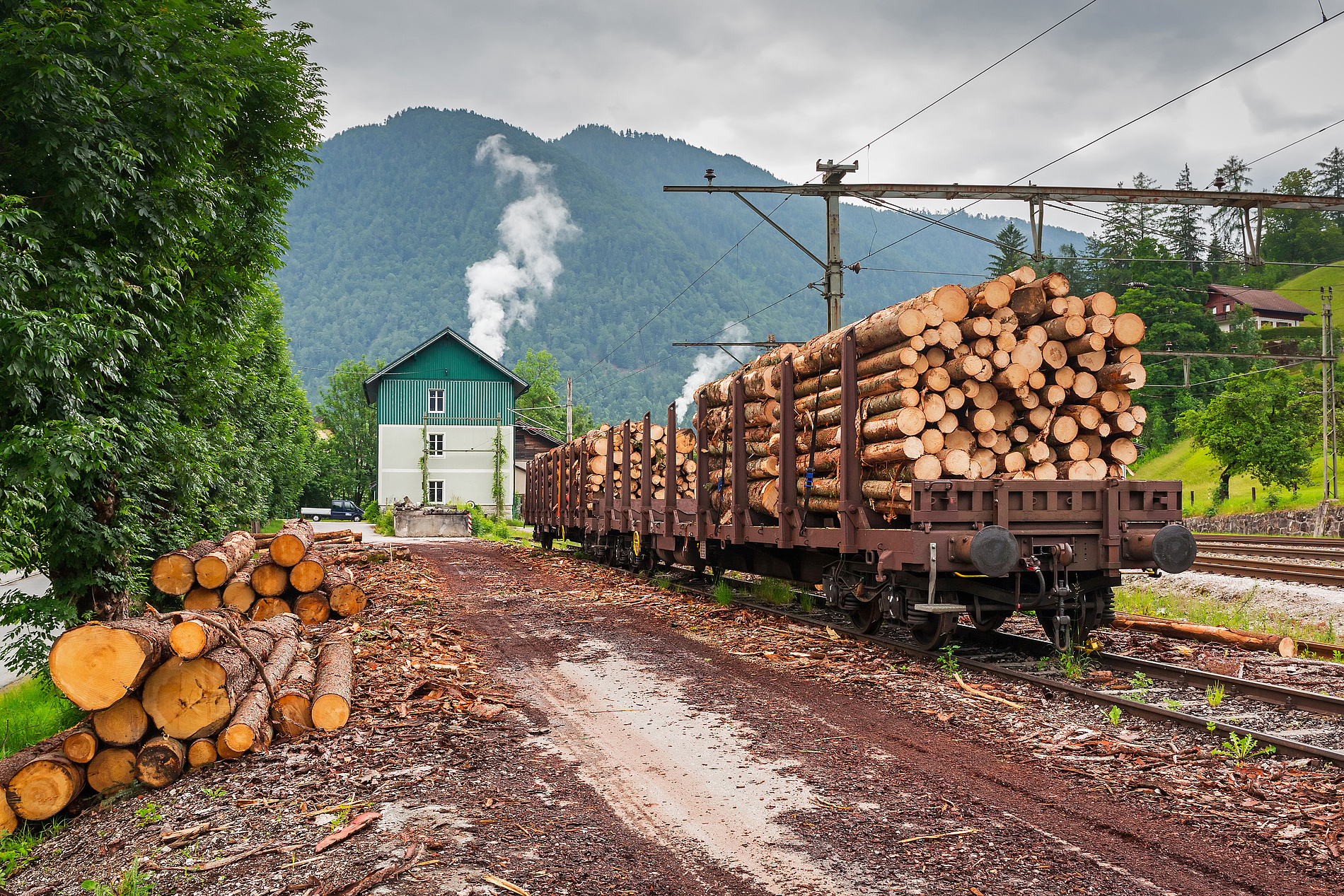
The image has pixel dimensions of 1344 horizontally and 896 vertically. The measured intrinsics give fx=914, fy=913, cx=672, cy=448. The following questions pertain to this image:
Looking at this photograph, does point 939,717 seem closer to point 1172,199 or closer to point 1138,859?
point 1138,859

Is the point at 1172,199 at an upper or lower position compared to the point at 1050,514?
upper

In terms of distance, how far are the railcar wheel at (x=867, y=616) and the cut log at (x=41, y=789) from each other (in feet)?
21.6

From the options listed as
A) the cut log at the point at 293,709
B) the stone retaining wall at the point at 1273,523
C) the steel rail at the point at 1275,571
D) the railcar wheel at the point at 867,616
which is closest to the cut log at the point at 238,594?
the cut log at the point at 293,709

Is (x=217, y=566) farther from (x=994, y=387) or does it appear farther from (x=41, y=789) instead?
(x=994, y=387)

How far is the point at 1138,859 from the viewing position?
392 centimetres

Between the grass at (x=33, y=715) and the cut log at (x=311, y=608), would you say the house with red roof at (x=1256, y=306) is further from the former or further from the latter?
the grass at (x=33, y=715)

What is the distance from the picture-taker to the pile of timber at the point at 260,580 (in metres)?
10.1

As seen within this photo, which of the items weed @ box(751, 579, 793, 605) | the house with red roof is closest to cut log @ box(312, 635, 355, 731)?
weed @ box(751, 579, 793, 605)

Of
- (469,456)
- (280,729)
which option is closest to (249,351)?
(280,729)

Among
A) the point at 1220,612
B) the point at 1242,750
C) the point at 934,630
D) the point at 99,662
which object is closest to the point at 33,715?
the point at 99,662

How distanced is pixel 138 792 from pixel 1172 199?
15763 millimetres

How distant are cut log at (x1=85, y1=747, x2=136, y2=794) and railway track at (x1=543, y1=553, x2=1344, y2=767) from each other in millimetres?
6127

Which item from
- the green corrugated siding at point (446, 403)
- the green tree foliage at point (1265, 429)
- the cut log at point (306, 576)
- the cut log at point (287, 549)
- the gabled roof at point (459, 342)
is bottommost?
the cut log at point (306, 576)

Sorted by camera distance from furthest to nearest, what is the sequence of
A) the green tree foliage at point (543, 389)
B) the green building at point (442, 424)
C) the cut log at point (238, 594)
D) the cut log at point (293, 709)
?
the green tree foliage at point (543, 389) < the green building at point (442, 424) < the cut log at point (238, 594) < the cut log at point (293, 709)
